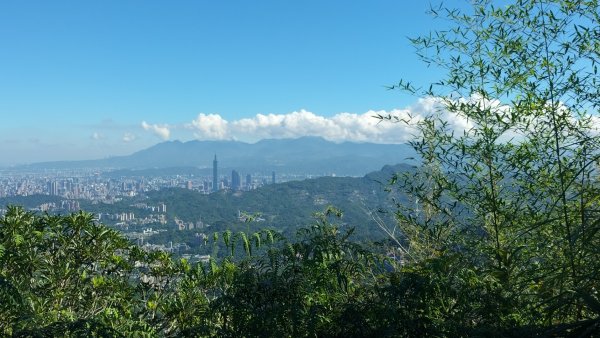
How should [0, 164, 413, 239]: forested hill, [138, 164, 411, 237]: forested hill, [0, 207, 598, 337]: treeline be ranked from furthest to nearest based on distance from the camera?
1. [138, 164, 411, 237]: forested hill
2. [0, 164, 413, 239]: forested hill
3. [0, 207, 598, 337]: treeline

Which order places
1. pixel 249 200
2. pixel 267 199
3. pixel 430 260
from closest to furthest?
pixel 430 260 < pixel 267 199 < pixel 249 200

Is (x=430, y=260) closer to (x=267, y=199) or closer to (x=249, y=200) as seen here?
(x=267, y=199)

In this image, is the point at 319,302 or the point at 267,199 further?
the point at 267,199

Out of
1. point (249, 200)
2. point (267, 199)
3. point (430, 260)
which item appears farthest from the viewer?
point (249, 200)

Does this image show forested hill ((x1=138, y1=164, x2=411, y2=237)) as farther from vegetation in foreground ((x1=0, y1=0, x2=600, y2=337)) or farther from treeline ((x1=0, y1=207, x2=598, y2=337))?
treeline ((x1=0, y1=207, x2=598, y2=337))

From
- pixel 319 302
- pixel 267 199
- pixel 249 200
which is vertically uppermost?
pixel 319 302

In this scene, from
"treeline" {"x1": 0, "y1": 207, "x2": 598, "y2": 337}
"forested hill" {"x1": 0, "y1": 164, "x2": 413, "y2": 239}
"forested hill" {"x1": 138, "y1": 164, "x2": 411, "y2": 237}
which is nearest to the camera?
"treeline" {"x1": 0, "y1": 207, "x2": 598, "y2": 337}

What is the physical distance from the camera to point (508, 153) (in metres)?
2.91

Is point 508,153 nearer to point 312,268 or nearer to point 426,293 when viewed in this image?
point 426,293

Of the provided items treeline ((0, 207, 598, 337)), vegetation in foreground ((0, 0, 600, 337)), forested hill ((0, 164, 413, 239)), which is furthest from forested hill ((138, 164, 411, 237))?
treeline ((0, 207, 598, 337))

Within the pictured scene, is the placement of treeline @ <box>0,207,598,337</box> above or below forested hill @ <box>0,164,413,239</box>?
above

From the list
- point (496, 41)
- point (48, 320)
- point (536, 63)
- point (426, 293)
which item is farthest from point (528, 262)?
point (48, 320)

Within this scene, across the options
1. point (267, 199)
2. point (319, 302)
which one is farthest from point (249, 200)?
point (319, 302)

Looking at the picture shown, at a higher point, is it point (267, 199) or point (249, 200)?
point (267, 199)
